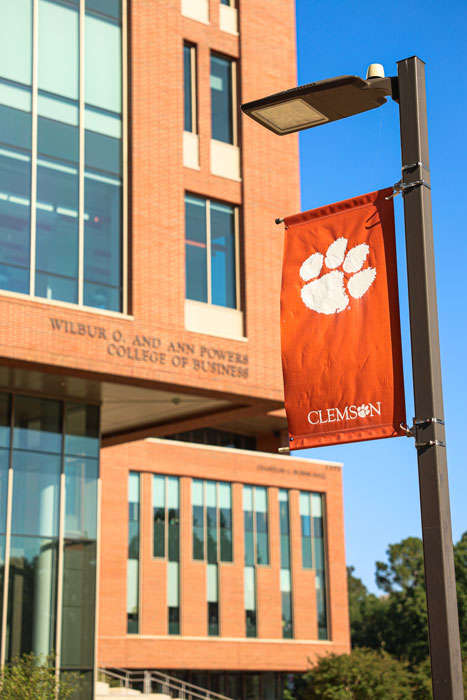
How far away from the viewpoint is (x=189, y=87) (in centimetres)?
2711

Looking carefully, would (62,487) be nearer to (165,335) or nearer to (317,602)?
(165,335)

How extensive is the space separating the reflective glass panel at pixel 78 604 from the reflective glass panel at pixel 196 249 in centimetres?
665

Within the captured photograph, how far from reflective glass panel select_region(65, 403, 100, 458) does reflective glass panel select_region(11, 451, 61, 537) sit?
2.25 feet

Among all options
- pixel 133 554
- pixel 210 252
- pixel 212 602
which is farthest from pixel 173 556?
pixel 210 252

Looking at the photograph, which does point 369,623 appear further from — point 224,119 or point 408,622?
point 224,119

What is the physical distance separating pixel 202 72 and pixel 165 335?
24.3 ft

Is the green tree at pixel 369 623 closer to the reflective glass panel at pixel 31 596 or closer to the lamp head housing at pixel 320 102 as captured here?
the reflective glass panel at pixel 31 596

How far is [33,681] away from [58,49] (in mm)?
14052

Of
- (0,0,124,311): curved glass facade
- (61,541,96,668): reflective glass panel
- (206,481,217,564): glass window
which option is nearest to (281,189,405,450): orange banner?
(0,0,124,311): curved glass facade

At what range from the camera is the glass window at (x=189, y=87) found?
2695 centimetres

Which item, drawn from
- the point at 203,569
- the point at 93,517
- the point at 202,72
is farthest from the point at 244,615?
the point at 202,72

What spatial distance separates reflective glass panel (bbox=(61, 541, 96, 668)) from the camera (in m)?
24.1

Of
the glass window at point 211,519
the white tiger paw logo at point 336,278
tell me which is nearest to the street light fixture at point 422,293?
the white tiger paw logo at point 336,278

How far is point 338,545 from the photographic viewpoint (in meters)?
57.3
